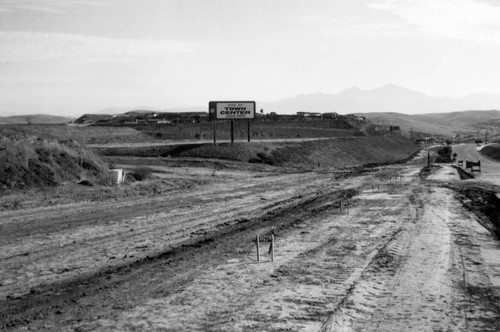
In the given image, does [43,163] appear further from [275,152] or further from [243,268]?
[275,152]

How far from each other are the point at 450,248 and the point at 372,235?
3.02m

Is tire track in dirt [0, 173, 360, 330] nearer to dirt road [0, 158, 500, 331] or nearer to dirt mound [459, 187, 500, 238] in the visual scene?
dirt road [0, 158, 500, 331]

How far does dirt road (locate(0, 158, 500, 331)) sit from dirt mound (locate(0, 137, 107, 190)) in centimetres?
380

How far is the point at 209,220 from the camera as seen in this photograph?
23.6 m

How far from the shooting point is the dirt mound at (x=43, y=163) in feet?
92.2

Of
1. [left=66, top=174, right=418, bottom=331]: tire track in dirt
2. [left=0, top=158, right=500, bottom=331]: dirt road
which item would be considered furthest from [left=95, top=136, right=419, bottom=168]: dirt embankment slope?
[left=66, top=174, right=418, bottom=331]: tire track in dirt

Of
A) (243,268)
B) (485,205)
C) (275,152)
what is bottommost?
(485,205)

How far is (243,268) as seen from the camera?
15336mm

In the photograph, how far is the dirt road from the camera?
11.3 m

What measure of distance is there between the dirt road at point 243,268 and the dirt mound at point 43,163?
3800 millimetres

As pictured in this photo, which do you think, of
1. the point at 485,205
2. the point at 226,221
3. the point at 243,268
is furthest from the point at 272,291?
the point at 485,205

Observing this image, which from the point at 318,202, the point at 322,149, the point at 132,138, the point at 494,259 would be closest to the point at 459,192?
the point at 318,202

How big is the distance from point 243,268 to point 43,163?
18184 mm

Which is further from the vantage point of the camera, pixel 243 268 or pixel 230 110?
pixel 230 110
